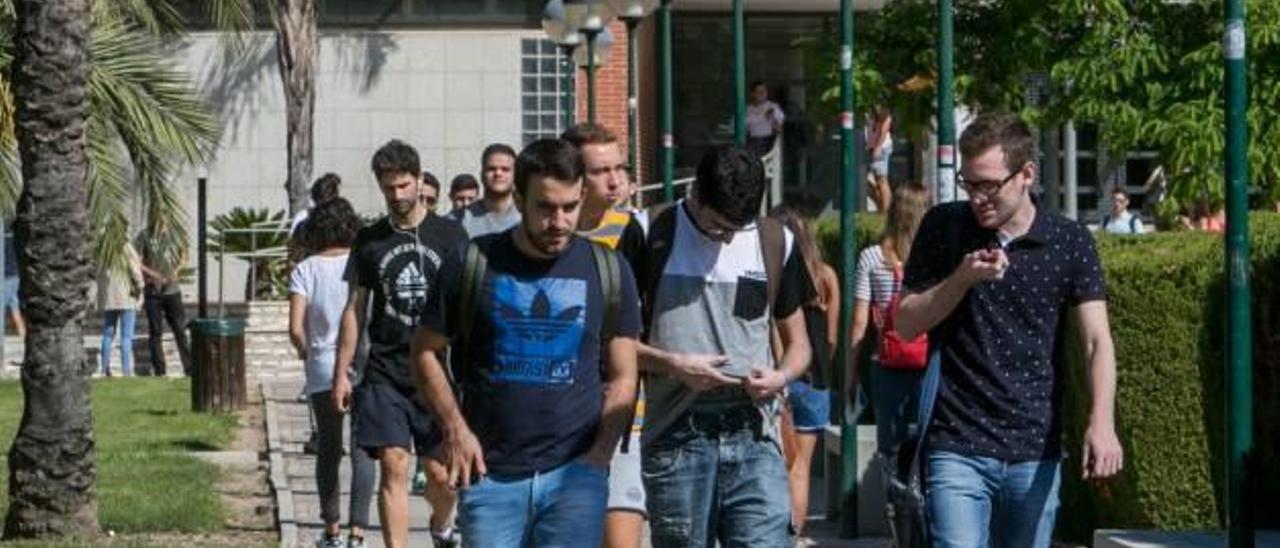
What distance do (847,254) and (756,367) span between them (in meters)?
6.30

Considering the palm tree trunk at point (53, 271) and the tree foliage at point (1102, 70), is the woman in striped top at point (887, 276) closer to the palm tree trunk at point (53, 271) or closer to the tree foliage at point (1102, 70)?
the palm tree trunk at point (53, 271)

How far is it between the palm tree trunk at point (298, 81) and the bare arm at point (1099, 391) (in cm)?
2638

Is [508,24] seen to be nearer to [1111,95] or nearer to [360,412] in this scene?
[1111,95]

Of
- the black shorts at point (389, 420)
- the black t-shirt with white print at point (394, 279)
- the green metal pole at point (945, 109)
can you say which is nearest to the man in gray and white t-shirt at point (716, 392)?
the black t-shirt with white print at point (394, 279)

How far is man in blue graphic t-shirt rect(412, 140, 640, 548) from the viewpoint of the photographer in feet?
25.5

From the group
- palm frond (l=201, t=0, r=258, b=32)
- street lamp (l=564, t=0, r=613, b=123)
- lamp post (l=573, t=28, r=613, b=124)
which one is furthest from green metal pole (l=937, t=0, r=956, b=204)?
palm frond (l=201, t=0, r=258, b=32)

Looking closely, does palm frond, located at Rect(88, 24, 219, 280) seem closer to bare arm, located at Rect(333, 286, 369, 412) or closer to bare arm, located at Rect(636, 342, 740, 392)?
bare arm, located at Rect(333, 286, 369, 412)

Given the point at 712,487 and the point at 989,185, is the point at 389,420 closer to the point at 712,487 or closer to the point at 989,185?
the point at 712,487

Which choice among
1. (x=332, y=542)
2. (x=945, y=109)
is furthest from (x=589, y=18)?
(x=332, y=542)

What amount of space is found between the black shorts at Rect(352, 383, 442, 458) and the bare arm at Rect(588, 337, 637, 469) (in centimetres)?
385

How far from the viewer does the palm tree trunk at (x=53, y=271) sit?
1319cm

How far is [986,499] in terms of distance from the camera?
7742 mm

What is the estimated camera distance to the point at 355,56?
36562 mm

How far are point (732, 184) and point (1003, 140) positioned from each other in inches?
43.3
